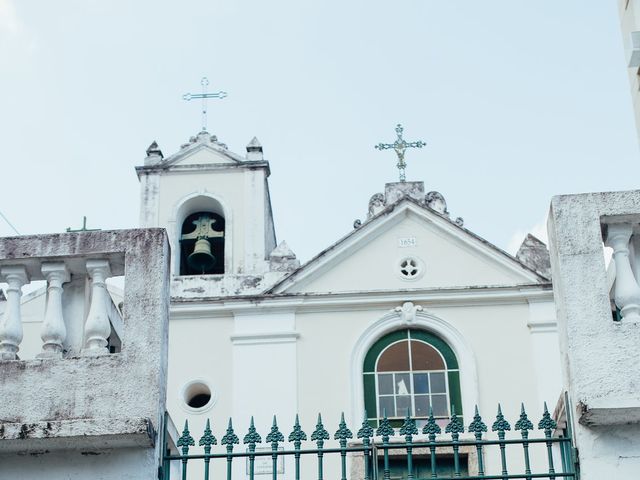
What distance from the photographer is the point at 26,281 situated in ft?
26.5

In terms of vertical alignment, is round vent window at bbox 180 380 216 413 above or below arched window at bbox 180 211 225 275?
below

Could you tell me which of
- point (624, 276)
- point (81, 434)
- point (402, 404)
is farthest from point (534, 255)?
point (81, 434)

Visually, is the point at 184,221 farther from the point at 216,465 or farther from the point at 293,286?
the point at 216,465

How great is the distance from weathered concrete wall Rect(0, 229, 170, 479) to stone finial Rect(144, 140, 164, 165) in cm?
1370

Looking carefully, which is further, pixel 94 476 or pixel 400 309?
pixel 400 309

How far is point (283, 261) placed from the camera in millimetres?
19328

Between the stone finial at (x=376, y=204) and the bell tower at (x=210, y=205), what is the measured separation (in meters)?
1.82

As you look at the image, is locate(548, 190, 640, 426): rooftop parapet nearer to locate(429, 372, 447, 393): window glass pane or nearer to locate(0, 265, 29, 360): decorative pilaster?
locate(0, 265, 29, 360): decorative pilaster

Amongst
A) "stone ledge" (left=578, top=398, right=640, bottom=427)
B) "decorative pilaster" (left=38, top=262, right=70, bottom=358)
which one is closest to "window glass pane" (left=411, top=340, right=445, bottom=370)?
"decorative pilaster" (left=38, top=262, right=70, bottom=358)

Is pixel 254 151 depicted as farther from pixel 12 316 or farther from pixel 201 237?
pixel 12 316

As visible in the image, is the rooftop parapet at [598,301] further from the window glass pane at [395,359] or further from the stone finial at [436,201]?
the stone finial at [436,201]

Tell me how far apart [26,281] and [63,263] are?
300mm

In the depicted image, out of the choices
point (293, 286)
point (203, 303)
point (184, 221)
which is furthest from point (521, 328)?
point (184, 221)

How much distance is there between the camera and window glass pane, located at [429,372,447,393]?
57.2ft
